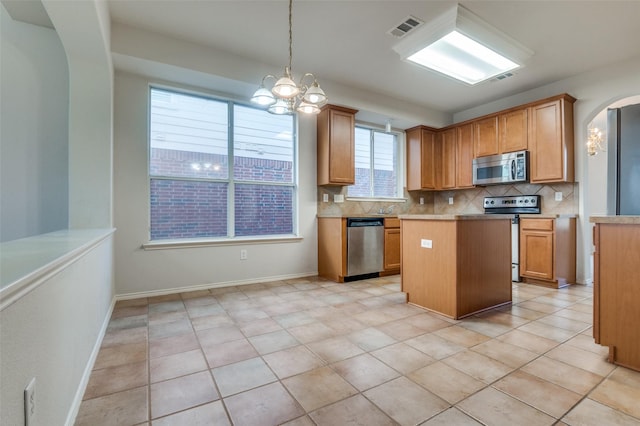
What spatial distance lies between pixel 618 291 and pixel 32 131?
5.02 meters

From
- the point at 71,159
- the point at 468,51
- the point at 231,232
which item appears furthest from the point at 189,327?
the point at 468,51

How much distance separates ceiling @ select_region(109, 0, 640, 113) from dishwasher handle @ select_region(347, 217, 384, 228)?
6.57ft

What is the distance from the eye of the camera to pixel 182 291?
3635 mm

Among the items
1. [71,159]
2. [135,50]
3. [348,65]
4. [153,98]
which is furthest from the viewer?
[348,65]

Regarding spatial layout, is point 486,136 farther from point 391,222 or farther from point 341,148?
point 341,148

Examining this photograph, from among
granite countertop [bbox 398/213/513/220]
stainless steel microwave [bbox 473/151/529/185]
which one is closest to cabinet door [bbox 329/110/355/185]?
granite countertop [bbox 398/213/513/220]

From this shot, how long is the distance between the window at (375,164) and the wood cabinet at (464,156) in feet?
3.56

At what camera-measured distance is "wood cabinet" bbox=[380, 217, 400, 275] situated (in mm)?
4547

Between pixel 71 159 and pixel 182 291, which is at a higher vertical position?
pixel 71 159

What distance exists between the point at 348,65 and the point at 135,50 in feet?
7.91

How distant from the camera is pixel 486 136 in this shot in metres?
4.89

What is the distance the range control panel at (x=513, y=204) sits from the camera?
14.5 ft

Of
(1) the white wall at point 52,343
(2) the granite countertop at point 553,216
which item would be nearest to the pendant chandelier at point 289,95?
(1) the white wall at point 52,343

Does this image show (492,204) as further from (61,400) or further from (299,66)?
(61,400)
